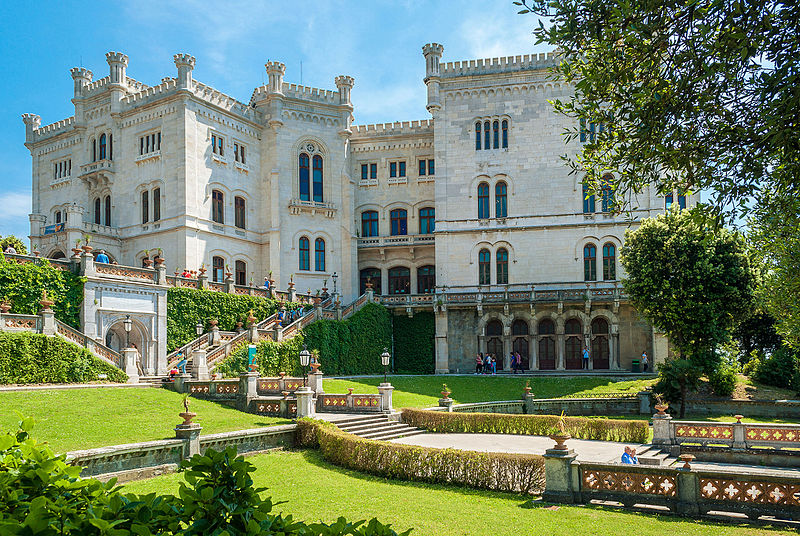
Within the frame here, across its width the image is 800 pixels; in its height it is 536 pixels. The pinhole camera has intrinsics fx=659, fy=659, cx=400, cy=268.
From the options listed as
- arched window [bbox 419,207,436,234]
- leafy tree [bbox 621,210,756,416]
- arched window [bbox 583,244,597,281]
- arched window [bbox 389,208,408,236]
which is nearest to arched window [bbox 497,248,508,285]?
arched window [bbox 583,244,597,281]

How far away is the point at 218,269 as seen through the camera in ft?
141

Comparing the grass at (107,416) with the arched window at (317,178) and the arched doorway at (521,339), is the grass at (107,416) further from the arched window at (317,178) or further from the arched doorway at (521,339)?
the arched window at (317,178)

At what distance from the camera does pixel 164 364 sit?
104ft

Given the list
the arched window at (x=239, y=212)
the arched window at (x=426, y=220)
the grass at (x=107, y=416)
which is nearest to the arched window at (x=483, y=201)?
the arched window at (x=426, y=220)

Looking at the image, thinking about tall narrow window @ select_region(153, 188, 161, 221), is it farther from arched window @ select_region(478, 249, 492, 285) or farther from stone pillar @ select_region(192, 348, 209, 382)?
arched window @ select_region(478, 249, 492, 285)

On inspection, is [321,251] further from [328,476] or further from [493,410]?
[328,476]

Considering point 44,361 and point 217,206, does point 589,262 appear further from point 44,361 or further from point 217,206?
point 44,361

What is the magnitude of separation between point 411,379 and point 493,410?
8619 millimetres

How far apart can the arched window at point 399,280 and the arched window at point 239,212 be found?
11.9 m

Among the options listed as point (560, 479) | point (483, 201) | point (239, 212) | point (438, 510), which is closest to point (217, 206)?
point (239, 212)

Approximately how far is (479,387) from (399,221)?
783 inches

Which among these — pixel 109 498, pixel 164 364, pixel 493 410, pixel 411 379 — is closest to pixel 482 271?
pixel 411 379

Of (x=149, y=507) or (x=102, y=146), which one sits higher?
(x=102, y=146)

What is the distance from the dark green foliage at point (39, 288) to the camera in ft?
87.5
